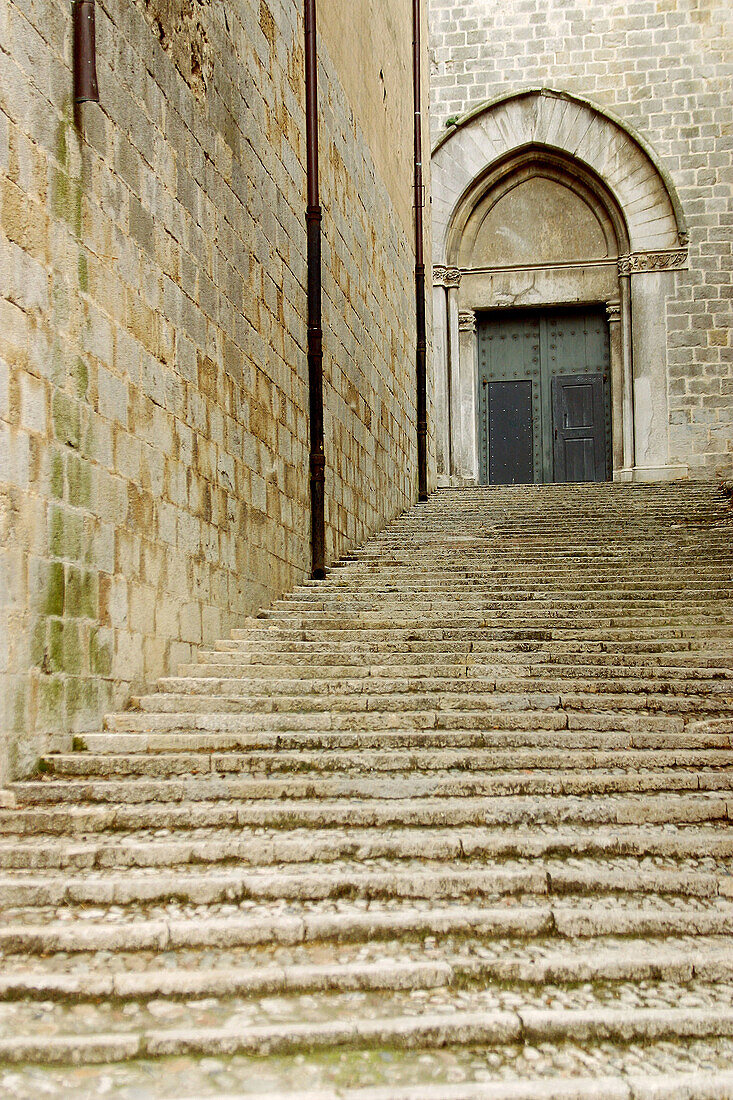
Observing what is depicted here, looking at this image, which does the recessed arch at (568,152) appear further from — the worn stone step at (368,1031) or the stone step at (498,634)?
the worn stone step at (368,1031)

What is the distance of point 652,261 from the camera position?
14.3 meters

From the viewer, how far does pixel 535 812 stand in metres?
3.61

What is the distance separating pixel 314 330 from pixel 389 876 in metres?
5.22

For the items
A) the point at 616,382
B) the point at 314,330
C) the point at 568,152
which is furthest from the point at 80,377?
the point at 568,152

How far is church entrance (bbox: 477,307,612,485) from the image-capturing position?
48.5 feet

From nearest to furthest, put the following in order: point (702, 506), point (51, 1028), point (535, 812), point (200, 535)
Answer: point (51, 1028), point (535, 812), point (200, 535), point (702, 506)

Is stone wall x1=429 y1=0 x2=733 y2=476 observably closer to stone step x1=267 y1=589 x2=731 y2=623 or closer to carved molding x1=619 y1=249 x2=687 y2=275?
carved molding x1=619 y1=249 x2=687 y2=275

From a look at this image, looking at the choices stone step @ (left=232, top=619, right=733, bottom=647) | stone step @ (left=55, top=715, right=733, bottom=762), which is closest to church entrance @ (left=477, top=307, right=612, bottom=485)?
stone step @ (left=232, top=619, right=733, bottom=647)

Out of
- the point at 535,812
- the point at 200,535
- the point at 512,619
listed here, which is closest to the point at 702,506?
the point at 512,619

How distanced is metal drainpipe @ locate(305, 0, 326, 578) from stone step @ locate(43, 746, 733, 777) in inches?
143

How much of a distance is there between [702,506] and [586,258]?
21.6ft

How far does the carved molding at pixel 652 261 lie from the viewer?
46.4 ft

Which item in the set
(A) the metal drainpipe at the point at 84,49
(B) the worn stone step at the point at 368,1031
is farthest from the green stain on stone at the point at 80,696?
(A) the metal drainpipe at the point at 84,49

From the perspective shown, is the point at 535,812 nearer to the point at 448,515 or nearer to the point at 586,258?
the point at 448,515
